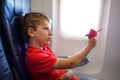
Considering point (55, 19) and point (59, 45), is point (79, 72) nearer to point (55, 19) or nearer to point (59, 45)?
point (59, 45)

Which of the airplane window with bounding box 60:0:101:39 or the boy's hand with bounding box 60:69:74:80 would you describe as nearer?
the boy's hand with bounding box 60:69:74:80

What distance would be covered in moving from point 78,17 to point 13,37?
76cm

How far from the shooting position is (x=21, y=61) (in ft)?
3.56

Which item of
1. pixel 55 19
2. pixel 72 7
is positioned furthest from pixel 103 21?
pixel 55 19

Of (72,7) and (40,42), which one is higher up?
(72,7)

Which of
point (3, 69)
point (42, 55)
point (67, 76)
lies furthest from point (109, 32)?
point (3, 69)

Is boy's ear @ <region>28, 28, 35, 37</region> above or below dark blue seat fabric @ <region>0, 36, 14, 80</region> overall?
above

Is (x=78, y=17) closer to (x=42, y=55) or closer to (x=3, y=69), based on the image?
(x=42, y=55)

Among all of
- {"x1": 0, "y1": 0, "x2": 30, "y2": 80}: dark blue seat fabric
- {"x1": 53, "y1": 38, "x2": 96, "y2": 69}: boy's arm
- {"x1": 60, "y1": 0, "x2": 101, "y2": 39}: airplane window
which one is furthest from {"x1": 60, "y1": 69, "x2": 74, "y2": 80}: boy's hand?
{"x1": 60, "y1": 0, "x2": 101, "y2": 39}: airplane window

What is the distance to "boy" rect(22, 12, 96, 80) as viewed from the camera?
1056 millimetres

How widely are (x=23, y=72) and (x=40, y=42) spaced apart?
0.75ft

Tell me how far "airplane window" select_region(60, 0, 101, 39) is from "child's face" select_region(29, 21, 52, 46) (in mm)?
488

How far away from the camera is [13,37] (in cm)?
104

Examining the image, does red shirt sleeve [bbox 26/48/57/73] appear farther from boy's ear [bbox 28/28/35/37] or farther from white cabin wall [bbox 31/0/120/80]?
white cabin wall [bbox 31/0/120/80]
